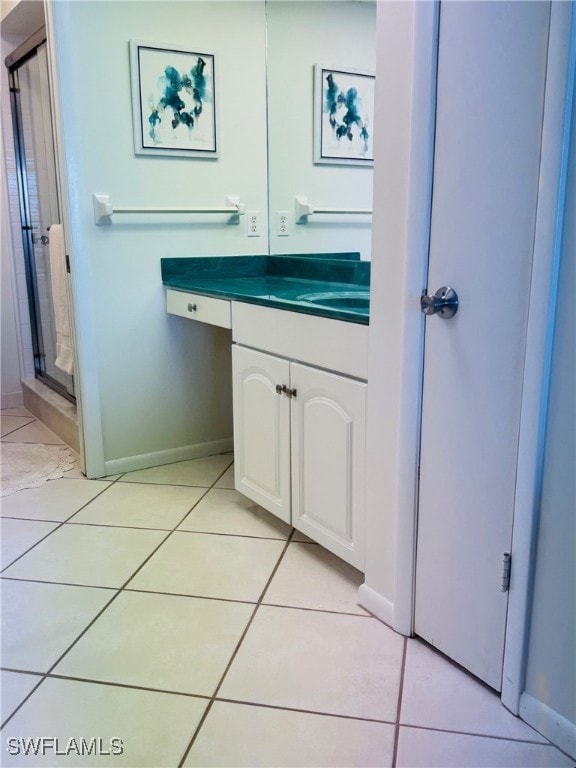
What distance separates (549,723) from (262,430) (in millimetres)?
1199

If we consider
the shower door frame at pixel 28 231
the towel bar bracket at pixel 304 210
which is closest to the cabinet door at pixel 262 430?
the towel bar bracket at pixel 304 210

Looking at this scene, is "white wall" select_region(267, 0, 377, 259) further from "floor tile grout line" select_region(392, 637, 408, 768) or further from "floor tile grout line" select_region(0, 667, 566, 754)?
"floor tile grout line" select_region(0, 667, 566, 754)

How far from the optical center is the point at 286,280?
2.79 meters

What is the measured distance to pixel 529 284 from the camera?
1.23 m

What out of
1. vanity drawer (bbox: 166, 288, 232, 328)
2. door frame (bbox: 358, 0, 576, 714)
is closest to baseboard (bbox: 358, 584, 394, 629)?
door frame (bbox: 358, 0, 576, 714)

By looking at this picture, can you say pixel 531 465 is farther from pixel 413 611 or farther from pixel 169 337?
pixel 169 337

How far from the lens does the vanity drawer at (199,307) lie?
7.67ft

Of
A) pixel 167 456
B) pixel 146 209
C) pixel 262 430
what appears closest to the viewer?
pixel 262 430

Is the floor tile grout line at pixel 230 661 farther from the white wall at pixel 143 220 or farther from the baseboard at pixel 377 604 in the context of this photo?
the white wall at pixel 143 220

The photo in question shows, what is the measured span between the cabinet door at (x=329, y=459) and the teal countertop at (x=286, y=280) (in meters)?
0.21

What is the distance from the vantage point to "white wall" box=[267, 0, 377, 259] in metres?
2.37

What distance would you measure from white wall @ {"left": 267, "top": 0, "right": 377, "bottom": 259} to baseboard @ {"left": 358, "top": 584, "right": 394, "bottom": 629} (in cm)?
122

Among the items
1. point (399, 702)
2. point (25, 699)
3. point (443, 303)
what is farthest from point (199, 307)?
point (399, 702)

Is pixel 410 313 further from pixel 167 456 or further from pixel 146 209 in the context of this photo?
pixel 167 456
